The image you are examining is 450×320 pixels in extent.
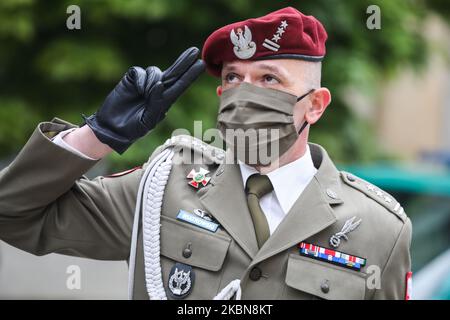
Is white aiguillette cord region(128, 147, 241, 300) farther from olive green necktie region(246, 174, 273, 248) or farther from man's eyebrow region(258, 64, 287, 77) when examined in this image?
man's eyebrow region(258, 64, 287, 77)

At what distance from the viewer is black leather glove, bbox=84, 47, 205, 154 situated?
92.1 inches

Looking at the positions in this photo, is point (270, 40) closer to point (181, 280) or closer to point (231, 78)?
point (231, 78)

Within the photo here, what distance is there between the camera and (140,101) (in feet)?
7.88

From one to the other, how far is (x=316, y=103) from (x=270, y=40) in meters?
0.31

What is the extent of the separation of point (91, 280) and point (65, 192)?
2.87 m

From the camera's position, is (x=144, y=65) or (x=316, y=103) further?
(x=144, y=65)

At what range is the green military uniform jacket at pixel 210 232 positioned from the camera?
7.89ft

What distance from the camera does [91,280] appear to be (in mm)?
5211

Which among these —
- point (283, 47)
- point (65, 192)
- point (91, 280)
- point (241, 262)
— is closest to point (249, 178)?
point (241, 262)

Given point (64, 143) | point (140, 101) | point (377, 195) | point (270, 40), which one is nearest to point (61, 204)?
point (64, 143)

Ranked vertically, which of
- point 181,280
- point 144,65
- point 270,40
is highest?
point 270,40

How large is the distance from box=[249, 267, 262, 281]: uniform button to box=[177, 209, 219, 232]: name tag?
0.65 feet
